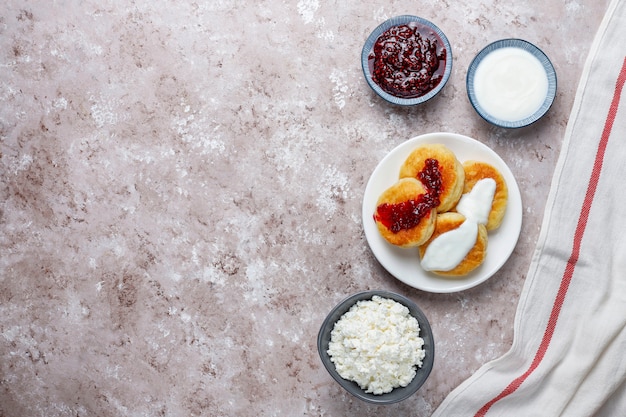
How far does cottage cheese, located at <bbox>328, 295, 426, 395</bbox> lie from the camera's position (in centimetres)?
153

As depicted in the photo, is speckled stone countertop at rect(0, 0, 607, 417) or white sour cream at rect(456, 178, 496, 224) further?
speckled stone countertop at rect(0, 0, 607, 417)

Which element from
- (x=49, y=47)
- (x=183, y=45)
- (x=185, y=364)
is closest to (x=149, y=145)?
(x=183, y=45)

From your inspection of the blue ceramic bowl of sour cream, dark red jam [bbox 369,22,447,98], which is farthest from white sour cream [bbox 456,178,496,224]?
dark red jam [bbox 369,22,447,98]

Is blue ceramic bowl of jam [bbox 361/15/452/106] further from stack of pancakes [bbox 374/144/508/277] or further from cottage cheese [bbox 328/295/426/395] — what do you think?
cottage cheese [bbox 328/295/426/395]

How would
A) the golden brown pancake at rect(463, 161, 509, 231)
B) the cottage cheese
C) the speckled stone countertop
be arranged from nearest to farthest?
the cottage cheese → the golden brown pancake at rect(463, 161, 509, 231) → the speckled stone countertop

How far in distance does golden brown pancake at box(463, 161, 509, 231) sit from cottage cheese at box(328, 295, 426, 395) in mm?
334

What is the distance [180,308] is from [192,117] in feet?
1.74

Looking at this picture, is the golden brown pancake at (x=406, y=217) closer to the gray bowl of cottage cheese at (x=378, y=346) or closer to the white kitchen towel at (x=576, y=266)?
the gray bowl of cottage cheese at (x=378, y=346)

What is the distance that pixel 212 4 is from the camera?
1.79 m

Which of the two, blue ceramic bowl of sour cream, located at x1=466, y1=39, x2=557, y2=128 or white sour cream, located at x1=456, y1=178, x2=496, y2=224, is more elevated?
blue ceramic bowl of sour cream, located at x1=466, y1=39, x2=557, y2=128

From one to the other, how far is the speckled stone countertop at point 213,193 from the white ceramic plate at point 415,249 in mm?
79

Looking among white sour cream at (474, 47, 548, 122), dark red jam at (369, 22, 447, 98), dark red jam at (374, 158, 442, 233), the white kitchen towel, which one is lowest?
the white kitchen towel

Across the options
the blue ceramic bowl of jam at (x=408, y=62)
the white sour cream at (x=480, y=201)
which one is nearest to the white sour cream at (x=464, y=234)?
the white sour cream at (x=480, y=201)

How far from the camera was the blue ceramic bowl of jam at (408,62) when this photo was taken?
1682 mm
